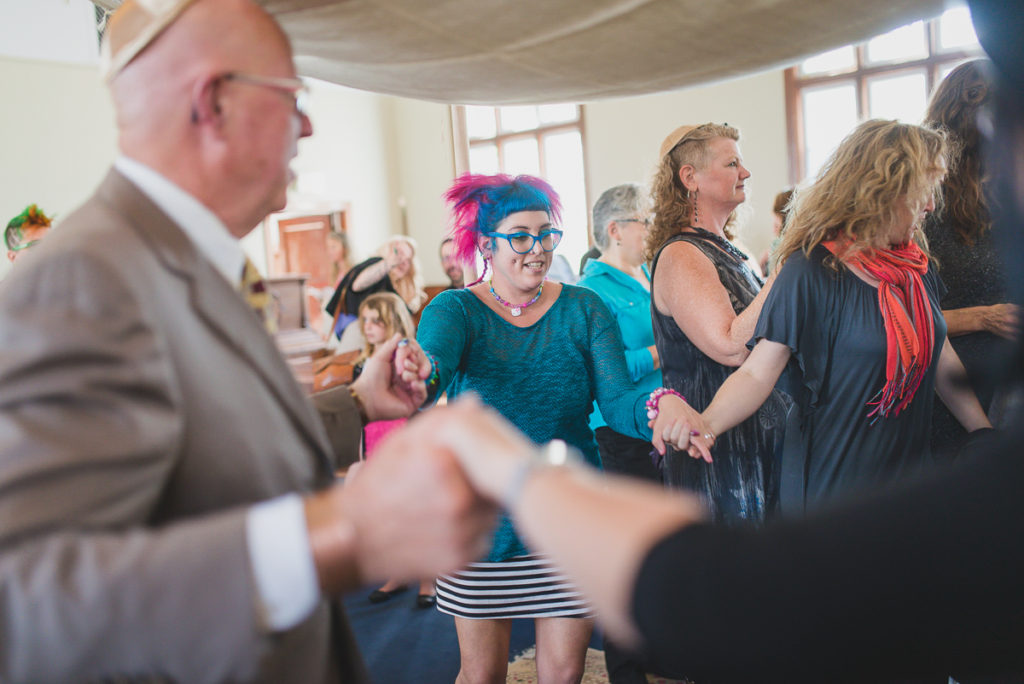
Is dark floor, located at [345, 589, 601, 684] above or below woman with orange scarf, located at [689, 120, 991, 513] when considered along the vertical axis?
below

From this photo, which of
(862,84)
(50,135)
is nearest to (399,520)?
(50,135)

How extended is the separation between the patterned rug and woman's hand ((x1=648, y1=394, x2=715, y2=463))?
1349 mm

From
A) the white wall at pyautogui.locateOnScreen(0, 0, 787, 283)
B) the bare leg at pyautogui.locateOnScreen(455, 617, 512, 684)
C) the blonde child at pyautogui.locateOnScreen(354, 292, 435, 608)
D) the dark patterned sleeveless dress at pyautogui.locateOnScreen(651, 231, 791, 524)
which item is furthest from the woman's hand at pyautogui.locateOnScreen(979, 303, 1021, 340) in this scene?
the white wall at pyautogui.locateOnScreen(0, 0, 787, 283)

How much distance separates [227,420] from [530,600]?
1.41 meters

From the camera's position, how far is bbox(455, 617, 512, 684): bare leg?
201 centimetres

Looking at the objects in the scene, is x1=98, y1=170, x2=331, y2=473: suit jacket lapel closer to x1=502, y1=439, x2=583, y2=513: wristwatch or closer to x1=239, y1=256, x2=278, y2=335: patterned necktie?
x1=239, y1=256, x2=278, y2=335: patterned necktie

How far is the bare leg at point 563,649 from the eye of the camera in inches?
78.5

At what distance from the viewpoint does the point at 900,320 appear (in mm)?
1798

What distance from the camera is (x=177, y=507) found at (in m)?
0.75

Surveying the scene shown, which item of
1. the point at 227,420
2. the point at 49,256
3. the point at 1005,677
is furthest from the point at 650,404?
the point at 49,256

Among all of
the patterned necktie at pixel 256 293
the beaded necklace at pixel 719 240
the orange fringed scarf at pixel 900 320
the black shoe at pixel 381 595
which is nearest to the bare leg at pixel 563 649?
the orange fringed scarf at pixel 900 320

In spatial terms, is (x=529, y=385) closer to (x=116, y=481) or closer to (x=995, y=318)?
(x=995, y=318)

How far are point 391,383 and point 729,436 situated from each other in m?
1.29

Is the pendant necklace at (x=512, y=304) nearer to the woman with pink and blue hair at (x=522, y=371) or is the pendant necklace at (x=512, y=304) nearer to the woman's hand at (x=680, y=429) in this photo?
the woman with pink and blue hair at (x=522, y=371)
